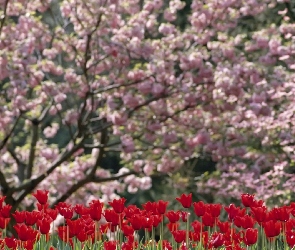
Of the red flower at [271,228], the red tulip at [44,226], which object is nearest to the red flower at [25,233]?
the red tulip at [44,226]

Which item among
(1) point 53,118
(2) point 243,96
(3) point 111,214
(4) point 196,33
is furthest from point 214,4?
(1) point 53,118

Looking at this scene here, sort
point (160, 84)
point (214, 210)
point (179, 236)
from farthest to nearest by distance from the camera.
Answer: point (160, 84), point (214, 210), point (179, 236)

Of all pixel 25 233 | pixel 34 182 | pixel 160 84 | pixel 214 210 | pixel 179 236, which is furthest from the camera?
pixel 34 182

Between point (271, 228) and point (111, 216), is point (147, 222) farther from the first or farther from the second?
point (271, 228)

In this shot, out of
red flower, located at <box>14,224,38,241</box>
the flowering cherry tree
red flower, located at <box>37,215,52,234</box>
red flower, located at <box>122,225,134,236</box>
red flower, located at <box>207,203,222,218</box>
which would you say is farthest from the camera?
the flowering cherry tree

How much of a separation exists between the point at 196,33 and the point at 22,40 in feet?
7.59

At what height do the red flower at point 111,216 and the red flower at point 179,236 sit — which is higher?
the red flower at point 111,216

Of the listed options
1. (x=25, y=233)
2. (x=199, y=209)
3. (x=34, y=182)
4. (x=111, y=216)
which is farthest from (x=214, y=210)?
(x=34, y=182)

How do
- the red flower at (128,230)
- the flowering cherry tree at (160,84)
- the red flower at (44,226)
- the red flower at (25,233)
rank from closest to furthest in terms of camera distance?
1. the red flower at (25,233)
2. the red flower at (44,226)
3. the red flower at (128,230)
4. the flowering cherry tree at (160,84)

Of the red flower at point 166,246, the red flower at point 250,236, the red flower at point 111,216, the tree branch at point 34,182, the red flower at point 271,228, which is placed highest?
the tree branch at point 34,182

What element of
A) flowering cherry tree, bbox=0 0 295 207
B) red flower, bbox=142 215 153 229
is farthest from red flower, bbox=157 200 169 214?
flowering cherry tree, bbox=0 0 295 207

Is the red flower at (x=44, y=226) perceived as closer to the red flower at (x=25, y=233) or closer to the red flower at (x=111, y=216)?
the red flower at (x=25, y=233)

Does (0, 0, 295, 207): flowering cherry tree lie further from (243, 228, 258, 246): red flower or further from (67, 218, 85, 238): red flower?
(67, 218, 85, 238): red flower

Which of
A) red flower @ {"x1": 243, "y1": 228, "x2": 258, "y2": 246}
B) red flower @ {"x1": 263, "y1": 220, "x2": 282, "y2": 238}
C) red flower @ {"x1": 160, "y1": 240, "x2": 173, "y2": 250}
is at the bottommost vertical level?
red flower @ {"x1": 160, "y1": 240, "x2": 173, "y2": 250}
